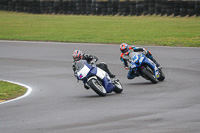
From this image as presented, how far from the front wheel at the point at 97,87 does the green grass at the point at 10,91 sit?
214 centimetres

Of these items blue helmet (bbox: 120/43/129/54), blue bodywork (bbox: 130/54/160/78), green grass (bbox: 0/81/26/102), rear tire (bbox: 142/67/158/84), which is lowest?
green grass (bbox: 0/81/26/102)

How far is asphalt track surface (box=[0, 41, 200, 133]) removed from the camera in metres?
7.73

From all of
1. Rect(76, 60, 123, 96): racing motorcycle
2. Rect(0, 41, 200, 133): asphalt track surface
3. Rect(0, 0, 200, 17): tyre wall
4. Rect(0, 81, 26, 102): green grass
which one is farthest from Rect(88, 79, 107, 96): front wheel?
Rect(0, 0, 200, 17): tyre wall

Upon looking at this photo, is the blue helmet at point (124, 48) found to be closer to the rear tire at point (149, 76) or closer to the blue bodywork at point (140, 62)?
the blue bodywork at point (140, 62)

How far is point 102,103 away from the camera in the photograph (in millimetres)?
10102

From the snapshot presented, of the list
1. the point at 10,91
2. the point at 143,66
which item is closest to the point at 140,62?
the point at 143,66

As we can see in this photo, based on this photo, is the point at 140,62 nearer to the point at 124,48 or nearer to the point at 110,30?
the point at 124,48

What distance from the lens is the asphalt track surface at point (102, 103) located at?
7.73 meters

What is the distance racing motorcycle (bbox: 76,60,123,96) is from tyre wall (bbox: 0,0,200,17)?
79.5 ft

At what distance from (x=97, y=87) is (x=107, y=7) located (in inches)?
1276

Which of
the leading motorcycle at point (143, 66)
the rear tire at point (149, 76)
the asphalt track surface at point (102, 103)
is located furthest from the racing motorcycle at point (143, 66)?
the asphalt track surface at point (102, 103)

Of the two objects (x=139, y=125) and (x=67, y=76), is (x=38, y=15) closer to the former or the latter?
(x=67, y=76)

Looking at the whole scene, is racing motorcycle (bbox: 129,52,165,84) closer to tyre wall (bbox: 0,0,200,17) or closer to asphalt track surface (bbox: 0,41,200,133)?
asphalt track surface (bbox: 0,41,200,133)

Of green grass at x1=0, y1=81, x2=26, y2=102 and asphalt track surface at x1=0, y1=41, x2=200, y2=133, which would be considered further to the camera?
green grass at x1=0, y1=81, x2=26, y2=102
